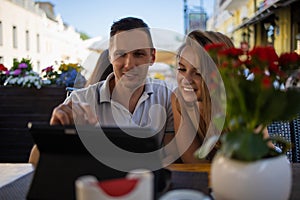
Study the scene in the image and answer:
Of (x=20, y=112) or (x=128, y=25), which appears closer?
(x=128, y=25)

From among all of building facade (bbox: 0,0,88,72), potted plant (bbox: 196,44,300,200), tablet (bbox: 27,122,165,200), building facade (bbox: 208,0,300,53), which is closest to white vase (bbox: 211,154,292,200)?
potted plant (bbox: 196,44,300,200)

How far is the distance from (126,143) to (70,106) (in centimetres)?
30

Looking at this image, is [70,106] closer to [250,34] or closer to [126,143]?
[126,143]

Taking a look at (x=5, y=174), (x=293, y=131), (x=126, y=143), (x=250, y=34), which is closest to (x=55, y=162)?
(x=126, y=143)

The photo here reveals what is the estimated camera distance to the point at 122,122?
1.51 metres

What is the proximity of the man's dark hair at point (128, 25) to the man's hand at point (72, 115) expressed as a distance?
2.07 ft

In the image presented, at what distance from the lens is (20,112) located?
11.1 ft

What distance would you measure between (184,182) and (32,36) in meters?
13.1

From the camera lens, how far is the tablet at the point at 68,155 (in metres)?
0.79

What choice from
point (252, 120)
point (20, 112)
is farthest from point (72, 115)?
point (20, 112)

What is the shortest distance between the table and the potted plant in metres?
0.24

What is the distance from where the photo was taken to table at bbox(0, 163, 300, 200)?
3.18ft

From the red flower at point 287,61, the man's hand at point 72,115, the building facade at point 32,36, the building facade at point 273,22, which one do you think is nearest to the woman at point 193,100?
Result: the man's hand at point 72,115

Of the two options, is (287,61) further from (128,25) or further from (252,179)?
(128,25)
